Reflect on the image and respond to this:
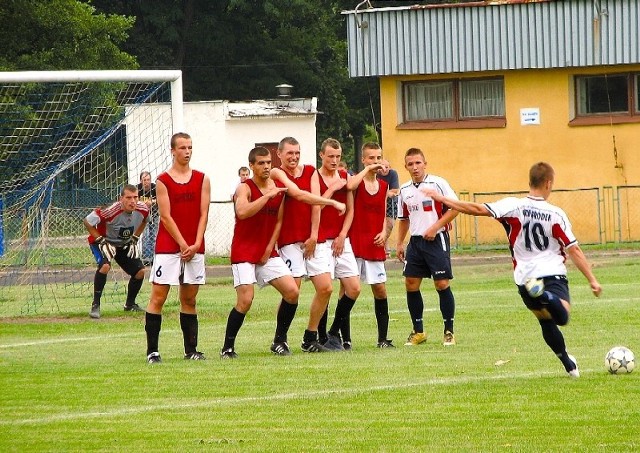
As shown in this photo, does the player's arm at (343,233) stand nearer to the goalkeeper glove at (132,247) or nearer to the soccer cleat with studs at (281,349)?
the soccer cleat with studs at (281,349)

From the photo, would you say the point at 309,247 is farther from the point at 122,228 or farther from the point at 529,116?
the point at 529,116

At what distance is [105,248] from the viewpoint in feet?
65.2

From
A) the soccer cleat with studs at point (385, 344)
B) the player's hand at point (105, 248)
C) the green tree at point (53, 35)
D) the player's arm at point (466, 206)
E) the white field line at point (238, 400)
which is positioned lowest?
the white field line at point (238, 400)

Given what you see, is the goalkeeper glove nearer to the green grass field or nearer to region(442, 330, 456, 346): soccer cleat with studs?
the green grass field

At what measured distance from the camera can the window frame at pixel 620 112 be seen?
30.6m

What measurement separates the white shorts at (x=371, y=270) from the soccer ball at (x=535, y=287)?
3.60 m

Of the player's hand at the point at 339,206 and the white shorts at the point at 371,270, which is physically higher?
the player's hand at the point at 339,206

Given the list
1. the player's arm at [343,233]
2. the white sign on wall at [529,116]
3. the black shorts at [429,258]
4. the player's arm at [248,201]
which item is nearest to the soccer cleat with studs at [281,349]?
the player's arm at [343,233]

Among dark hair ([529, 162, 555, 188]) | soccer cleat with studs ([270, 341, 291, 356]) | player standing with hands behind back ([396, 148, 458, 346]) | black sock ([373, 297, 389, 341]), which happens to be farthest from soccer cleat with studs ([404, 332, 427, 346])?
dark hair ([529, 162, 555, 188])

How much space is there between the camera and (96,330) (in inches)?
676

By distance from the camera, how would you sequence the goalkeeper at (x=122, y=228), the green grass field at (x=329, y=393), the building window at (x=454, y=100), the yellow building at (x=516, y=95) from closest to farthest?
the green grass field at (x=329, y=393), the goalkeeper at (x=122, y=228), the yellow building at (x=516, y=95), the building window at (x=454, y=100)

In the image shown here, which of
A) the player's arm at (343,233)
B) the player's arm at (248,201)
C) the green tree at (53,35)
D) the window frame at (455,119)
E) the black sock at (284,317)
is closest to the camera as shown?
the player's arm at (248,201)

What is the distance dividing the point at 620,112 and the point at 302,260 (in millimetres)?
18926

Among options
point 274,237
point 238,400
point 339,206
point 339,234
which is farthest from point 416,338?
point 238,400
